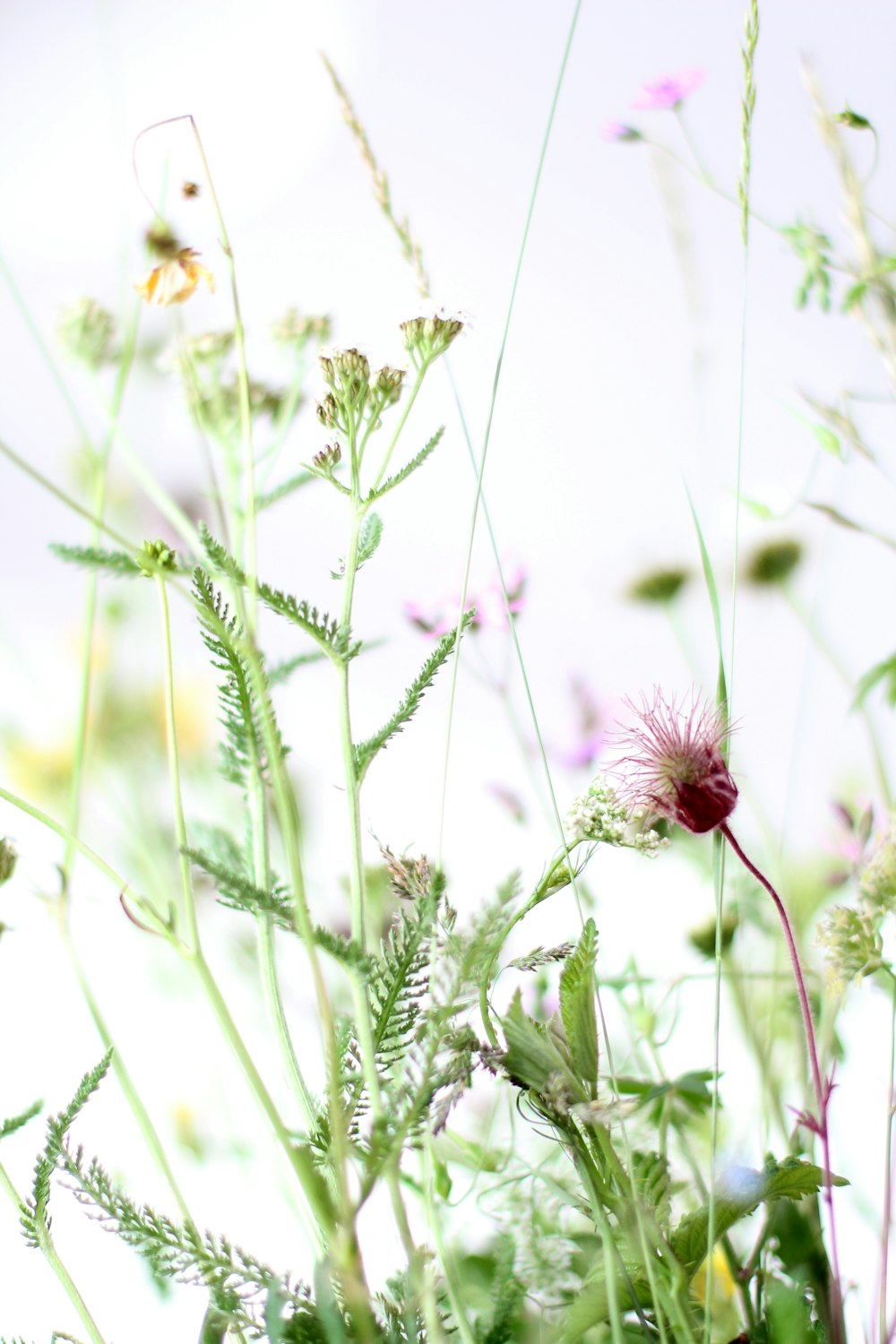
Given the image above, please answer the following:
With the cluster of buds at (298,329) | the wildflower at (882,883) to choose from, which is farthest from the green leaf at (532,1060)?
the cluster of buds at (298,329)

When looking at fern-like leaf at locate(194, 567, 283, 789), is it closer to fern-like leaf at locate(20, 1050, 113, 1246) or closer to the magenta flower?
fern-like leaf at locate(20, 1050, 113, 1246)

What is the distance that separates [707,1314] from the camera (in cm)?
25

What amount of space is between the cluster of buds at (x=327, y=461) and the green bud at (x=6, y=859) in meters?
0.14

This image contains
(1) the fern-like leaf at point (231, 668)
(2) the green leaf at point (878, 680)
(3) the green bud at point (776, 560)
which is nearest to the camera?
(1) the fern-like leaf at point (231, 668)

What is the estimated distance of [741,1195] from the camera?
280 mm

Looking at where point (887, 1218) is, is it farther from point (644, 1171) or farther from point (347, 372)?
point (347, 372)

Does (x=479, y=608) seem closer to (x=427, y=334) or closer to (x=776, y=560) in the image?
(x=427, y=334)

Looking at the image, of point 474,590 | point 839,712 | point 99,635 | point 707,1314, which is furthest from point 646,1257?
point 839,712

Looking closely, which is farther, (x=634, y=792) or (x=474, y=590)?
(x=474, y=590)

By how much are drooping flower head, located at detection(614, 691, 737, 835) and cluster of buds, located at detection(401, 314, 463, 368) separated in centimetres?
13

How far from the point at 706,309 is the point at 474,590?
178 millimetres

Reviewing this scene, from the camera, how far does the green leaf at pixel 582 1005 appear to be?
10.2 inches

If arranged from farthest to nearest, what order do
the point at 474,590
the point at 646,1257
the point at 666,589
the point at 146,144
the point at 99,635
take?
1. the point at 666,589
2. the point at 99,635
3. the point at 474,590
4. the point at 146,144
5. the point at 646,1257

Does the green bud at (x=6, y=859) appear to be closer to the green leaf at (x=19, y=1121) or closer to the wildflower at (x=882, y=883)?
the green leaf at (x=19, y=1121)
